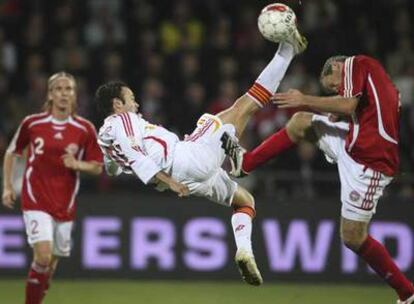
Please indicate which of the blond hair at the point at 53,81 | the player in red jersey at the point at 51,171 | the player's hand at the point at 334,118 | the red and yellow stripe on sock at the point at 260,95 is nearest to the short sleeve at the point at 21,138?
the player in red jersey at the point at 51,171

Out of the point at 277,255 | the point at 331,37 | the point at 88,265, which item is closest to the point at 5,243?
the point at 88,265

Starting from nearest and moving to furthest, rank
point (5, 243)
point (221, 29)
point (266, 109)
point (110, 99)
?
point (110, 99) → point (5, 243) → point (266, 109) → point (221, 29)

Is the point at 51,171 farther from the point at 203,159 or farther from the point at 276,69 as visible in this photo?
the point at 276,69

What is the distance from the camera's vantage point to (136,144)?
827 cm

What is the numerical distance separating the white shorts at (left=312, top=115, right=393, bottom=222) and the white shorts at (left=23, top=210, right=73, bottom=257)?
2.31 meters

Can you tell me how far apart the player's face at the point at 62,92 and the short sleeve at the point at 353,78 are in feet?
7.76

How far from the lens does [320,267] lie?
12.0 meters

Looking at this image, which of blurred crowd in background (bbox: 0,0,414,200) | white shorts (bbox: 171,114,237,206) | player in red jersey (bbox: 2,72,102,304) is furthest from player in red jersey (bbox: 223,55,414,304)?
blurred crowd in background (bbox: 0,0,414,200)

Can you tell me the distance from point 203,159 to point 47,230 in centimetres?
158

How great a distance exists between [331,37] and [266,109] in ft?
4.85

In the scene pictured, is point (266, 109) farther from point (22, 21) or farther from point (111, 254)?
point (22, 21)

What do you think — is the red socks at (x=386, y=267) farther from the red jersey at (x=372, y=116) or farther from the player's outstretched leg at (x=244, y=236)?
the player's outstretched leg at (x=244, y=236)

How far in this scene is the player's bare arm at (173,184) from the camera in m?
7.86

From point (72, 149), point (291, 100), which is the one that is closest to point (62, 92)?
point (72, 149)
